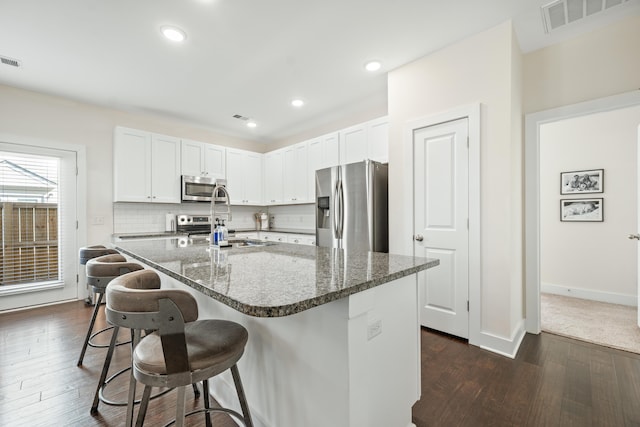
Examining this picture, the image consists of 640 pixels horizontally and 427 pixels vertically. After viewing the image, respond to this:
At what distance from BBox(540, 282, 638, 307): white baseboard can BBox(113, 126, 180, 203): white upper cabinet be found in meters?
5.72

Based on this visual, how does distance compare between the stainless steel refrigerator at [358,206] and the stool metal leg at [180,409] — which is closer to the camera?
the stool metal leg at [180,409]

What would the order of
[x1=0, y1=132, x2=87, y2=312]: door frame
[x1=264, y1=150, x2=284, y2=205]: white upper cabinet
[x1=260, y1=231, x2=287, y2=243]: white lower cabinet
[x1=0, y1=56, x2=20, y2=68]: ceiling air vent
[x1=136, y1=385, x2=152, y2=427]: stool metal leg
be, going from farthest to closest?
[x1=264, y1=150, x2=284, y2=205]: white upper cabinet, [x1=260, y1=231, x2=287, y2=243]: white lower cabinet, [x1=0, y1=132, x2=87, y2=312]: door frame, [x1=0, y1=56, x2=20, y2=68]: ceiling air vent, [x1=136, y1=385, x2=152, y2=427]: stool metal leg

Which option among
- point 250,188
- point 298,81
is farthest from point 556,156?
point 250,188

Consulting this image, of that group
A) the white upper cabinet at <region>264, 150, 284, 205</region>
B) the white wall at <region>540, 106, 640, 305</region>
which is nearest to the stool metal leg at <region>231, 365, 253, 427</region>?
the white upper cabinet at <region>264, 150, 284, 205</region>

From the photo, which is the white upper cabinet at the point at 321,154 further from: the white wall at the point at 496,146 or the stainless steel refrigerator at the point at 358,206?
the white wall at the point at 496,146

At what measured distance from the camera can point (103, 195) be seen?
3.91m

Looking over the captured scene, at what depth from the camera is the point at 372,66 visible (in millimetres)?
2947

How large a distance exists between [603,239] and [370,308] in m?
4.32

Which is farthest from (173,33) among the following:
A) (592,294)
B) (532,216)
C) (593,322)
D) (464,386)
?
(592,294)

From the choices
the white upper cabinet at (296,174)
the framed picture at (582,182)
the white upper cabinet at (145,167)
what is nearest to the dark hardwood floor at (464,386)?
the white upper cabinet at (145,167)

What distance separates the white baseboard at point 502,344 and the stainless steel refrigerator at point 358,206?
125 cm

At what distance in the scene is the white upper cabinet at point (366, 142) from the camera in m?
3.50

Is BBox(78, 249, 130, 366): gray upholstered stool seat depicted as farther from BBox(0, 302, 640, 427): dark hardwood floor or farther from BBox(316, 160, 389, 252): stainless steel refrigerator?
BBox(316, 160, 389, 252): stainless steel refrigerator

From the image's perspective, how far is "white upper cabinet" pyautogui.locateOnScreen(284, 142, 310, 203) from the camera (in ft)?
15.2
